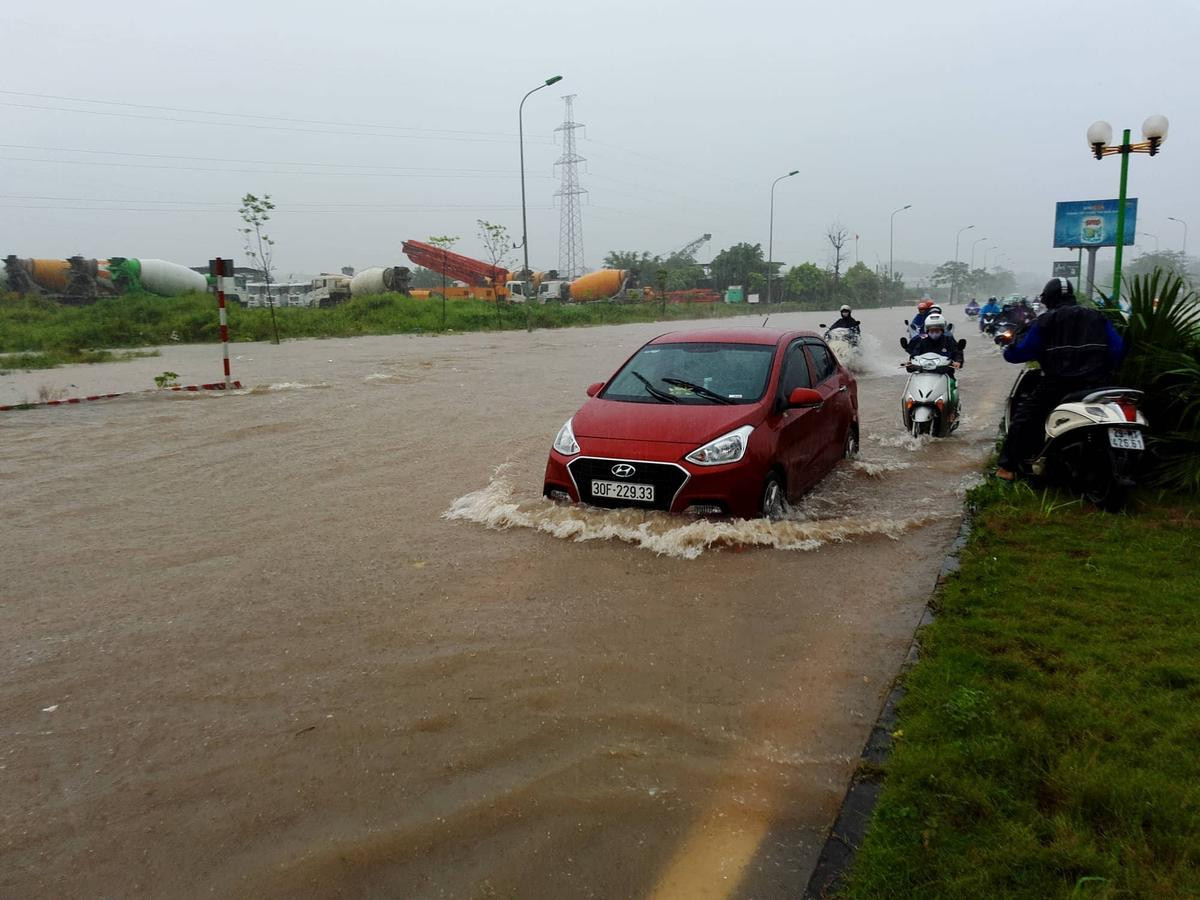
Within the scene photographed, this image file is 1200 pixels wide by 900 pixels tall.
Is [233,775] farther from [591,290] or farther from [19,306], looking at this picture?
[591,290]

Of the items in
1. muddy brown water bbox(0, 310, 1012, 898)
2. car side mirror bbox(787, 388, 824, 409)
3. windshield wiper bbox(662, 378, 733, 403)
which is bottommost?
muddy brown water bbox(0, 310, 1012, 898)

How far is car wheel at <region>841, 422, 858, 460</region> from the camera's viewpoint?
859 centimetres

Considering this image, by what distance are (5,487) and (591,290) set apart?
51.7 metres

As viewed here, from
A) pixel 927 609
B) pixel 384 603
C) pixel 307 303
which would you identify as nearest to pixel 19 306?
pixel 307 303

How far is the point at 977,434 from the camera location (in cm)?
1094

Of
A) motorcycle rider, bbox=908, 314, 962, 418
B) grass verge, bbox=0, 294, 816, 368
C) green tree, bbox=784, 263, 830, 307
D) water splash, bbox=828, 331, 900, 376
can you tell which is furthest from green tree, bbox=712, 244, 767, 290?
motorcycle rider, bbox=908, 314, 962, 418

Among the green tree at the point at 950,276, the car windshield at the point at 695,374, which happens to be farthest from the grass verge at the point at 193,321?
the green tree at the point at 950,276

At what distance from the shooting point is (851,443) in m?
8.80

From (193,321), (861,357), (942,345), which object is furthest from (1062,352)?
(193,321)

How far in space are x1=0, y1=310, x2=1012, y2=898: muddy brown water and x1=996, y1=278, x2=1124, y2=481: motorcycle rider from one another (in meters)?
1.07

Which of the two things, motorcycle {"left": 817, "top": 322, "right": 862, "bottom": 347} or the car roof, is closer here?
the car roof

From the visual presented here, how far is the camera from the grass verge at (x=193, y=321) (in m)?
26.7

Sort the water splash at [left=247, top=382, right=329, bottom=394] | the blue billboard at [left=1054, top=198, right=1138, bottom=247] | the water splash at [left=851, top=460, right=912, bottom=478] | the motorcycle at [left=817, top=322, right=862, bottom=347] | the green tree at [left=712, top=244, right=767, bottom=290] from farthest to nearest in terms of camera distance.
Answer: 1. the green tree at [left=712, top=244, right=767, bottom=290]
2. the blue billboard at [left=1054, top=198, right=1138, bottom=247]
3. the motorcycle at [left=817, top=322, right=862, bottom=347]
4. the water splash at [left=247, top=382, right=329, bottom=394]
5. the water splash at [left=851, top=460, right=912, bottom=478]

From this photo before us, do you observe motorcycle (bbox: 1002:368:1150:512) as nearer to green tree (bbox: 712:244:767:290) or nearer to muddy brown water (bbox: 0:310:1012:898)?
muddy brown water (bbox: 0:310:1012:898)
